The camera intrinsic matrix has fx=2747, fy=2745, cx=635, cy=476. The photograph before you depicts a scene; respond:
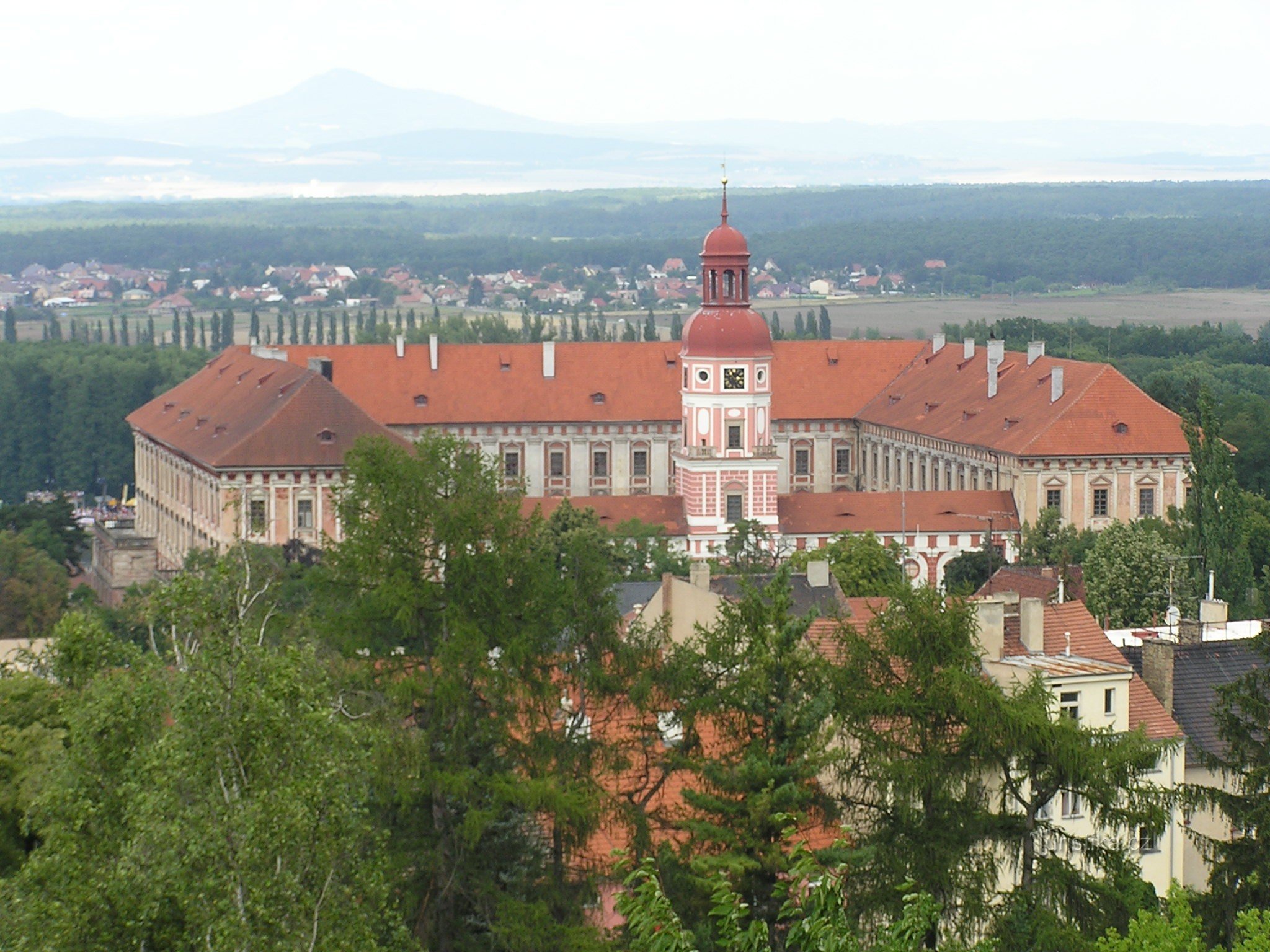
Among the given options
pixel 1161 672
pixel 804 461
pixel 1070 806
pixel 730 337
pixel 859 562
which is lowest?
pixel 804 461

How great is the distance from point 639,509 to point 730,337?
25.5ft

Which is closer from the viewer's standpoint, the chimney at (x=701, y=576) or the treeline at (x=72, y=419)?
the chimney at (x=701, y=576)

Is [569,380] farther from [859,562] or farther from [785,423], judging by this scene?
[859,562]

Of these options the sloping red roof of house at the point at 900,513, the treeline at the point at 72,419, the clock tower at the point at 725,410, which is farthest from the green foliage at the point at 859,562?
the treeline at the point at 72,419

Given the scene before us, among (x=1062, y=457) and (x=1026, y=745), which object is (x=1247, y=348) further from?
(x=1026, y=745)

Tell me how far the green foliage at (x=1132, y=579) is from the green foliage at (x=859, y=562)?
19.1 ft

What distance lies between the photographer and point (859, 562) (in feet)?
283

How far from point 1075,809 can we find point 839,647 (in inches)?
227

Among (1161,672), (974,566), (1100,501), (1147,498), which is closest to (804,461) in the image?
(1100,501)

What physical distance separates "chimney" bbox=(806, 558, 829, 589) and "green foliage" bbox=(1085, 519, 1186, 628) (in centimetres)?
729

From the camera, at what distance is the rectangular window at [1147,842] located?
3933 centimetres

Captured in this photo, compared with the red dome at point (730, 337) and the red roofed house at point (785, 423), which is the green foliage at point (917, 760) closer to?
the red roofed house at point (785, 423)

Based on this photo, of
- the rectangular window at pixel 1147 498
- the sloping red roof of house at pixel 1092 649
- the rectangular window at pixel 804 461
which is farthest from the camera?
the rectangular window at pixel 804 461

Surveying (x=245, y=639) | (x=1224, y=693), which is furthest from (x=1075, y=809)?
(x=245, y=639)
